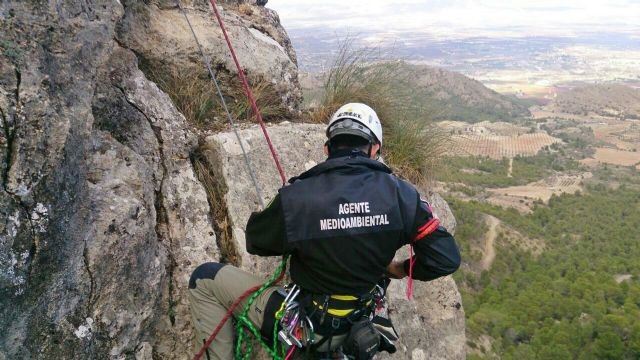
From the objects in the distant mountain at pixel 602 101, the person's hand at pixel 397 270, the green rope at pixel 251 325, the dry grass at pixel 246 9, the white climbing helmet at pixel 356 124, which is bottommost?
the distant mountain at pixel 602 101

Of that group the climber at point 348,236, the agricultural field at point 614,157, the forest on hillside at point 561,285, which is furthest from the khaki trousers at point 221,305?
the agricultural field at point 614,157

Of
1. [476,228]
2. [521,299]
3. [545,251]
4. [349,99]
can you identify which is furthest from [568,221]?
[349,99]

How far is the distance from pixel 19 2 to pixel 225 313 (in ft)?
8.44

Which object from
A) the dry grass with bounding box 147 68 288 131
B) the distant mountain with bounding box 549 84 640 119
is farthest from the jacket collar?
the distant mountain with bounding box 549 84 640 119

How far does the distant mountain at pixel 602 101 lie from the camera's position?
17825 centimetres

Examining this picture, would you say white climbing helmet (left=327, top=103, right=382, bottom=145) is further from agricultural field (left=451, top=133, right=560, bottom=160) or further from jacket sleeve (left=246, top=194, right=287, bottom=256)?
agricultural field (left=451, top=133, right=560, bottom=160)

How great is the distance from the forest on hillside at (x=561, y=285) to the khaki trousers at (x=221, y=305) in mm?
43133

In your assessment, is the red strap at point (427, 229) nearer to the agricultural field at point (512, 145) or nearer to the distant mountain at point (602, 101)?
the agricultural field at point (512, 145)

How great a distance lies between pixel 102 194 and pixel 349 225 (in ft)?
6.30

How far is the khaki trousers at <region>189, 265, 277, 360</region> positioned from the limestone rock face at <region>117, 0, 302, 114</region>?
9.65 feet

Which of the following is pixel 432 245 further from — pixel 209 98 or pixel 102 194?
pixel 209 98

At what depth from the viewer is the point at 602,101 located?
181125mm

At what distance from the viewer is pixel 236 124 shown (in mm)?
5363

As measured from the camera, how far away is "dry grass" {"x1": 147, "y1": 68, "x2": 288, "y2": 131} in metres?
5.18
